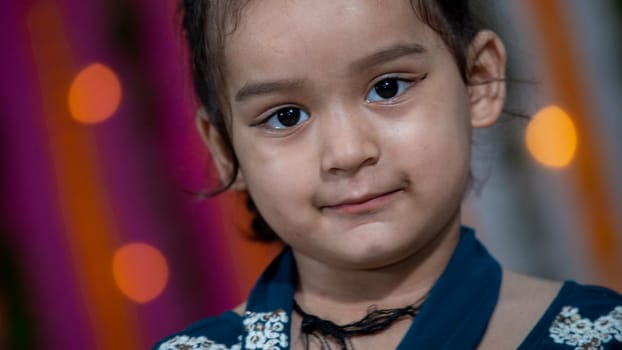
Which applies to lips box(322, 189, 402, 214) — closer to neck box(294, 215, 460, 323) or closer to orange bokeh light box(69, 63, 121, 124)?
neck box(294, 215, 460, 323)

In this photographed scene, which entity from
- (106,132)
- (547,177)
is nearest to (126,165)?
(106,132)

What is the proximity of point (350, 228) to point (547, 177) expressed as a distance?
2.75ft

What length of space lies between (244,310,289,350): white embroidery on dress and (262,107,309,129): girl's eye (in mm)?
274

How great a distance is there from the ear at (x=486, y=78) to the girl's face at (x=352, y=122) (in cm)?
10

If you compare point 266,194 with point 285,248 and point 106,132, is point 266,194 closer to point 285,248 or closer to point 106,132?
point 285,248

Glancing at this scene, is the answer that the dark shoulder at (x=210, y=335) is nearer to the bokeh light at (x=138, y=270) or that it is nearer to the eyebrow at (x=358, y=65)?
the eyebrow at (x=358, y=65)

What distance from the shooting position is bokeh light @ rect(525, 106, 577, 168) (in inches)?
75.0

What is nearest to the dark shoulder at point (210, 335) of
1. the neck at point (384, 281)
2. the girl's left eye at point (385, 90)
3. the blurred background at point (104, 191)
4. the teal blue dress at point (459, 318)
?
the teal blue dress at point (459, 318)

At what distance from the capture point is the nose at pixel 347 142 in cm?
114

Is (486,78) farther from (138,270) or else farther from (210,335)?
(138,270)

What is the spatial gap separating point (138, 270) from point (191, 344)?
30.4 inches

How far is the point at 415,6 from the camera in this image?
122 centimetres

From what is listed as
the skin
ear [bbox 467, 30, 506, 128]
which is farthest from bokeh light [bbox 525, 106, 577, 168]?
the skin

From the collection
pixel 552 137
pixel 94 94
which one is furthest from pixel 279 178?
pixel 94 94
